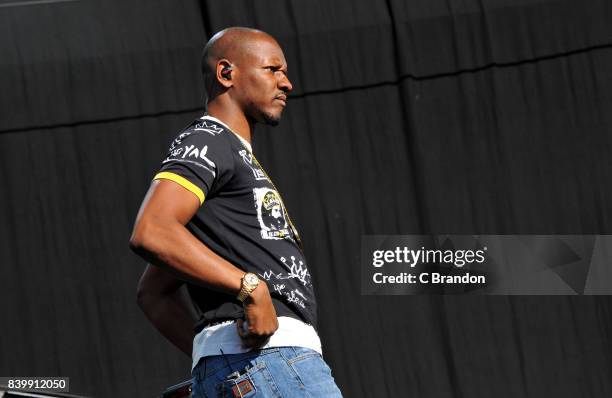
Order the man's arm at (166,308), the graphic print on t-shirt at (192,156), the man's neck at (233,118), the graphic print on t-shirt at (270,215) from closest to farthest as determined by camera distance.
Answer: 1. the graphic print on t-shirt at (192,156)
2. the graphic print on t-shirt at (270,215)
3. the man's neck at (233,118)
4. the man's arm at (166,308)

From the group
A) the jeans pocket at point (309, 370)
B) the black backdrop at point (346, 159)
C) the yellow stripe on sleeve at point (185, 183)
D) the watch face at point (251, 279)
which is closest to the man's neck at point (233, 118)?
the yellow stripe on sleeve at point (185, 183)

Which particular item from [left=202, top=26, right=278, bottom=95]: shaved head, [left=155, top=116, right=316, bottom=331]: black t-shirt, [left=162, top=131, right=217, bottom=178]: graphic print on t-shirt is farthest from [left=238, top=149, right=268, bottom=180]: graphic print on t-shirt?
[left=202, top=26, right=278, bottom=95]: shaved head

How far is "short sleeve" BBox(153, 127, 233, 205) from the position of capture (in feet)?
6.57

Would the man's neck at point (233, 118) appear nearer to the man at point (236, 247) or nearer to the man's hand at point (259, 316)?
the man at point (236, 247)

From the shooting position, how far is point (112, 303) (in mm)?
5207

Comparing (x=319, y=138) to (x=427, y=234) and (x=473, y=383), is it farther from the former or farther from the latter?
(x=473, y=383)

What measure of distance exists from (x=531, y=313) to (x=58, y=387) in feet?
8.49

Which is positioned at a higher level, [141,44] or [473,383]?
[141,44]

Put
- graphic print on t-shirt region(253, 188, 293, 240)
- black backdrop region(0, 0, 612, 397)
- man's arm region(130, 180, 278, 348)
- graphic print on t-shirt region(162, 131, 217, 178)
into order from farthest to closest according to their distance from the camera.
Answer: black backdrop region(0, 0, 612, 397) → graphic print on t-shirt region(253, 188, 293, 240) → graphic print on t-shirt region(162, 131, 217, 178) → man's arm region(130, 180, 278, 348)

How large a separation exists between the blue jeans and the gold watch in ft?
0.53

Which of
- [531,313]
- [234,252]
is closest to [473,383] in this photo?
[531,313]

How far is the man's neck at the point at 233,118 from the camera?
88.9 inches

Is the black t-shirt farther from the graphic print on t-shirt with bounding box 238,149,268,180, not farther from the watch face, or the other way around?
the watch face

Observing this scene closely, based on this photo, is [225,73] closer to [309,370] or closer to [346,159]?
[309,370]
